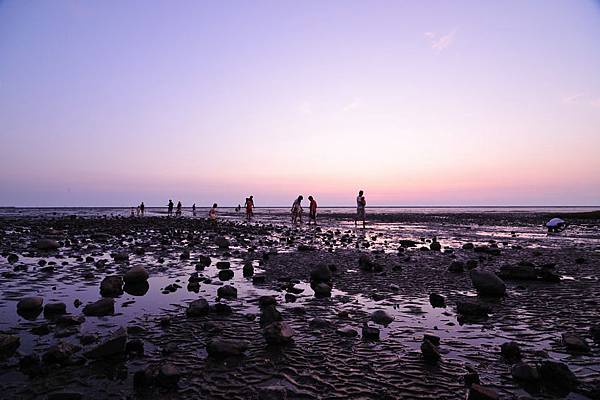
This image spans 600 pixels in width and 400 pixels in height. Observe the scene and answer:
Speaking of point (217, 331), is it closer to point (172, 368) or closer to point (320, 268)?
point (172, 368)

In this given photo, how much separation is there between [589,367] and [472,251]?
14.4 m

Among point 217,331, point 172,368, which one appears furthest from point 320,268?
point 172,368

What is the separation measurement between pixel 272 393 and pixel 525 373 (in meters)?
3.26

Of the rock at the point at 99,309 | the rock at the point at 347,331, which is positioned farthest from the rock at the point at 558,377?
the rock at the point at 99,309

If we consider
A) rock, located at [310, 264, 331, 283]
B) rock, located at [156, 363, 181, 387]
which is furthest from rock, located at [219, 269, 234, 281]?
rock, located at [156, 363, 181, 387]

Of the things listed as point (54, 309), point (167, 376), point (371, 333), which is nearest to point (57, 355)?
point (167, 376)

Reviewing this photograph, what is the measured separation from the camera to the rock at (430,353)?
5.41 meters

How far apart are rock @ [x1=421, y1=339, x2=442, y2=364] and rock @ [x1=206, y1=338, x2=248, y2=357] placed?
8.94ft

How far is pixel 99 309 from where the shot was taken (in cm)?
779

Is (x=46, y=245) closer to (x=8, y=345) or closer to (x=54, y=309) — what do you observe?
(x=54, y=309)

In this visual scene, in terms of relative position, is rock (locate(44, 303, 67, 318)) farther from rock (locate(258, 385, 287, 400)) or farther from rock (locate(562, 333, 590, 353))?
rock (locate(562, 333, 590, 353))

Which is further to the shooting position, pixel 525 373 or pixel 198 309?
pixel 198 309

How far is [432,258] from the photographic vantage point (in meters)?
16.1

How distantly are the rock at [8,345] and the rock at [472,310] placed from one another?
319 inches
